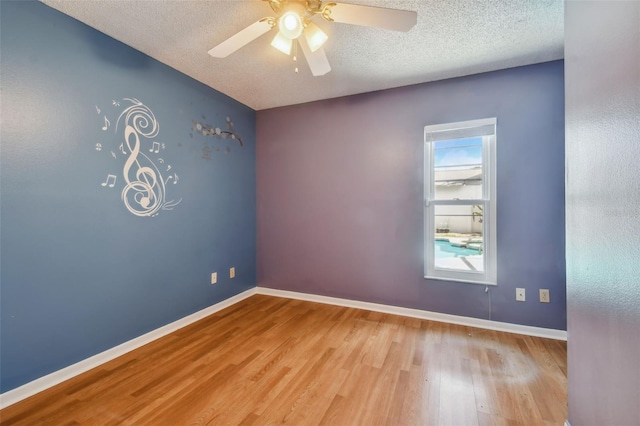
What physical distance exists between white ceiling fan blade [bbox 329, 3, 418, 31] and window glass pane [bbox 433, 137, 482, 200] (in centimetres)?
154

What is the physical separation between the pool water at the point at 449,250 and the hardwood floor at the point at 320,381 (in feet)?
2.41

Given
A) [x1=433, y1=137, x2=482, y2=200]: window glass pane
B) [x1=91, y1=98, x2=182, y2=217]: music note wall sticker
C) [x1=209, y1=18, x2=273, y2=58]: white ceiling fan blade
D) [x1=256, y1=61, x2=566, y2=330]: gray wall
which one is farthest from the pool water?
[x1=91, y1=98, x2=182, y2=217]: music note wall sticker

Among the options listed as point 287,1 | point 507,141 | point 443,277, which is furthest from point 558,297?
point 287,1

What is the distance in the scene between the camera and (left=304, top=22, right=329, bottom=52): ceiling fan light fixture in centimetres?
146

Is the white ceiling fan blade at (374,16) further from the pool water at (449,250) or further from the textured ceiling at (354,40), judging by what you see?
the pool water at (449,250)

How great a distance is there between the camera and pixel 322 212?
3.19m

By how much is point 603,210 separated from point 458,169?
1.76m

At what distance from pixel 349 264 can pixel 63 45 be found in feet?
10.2

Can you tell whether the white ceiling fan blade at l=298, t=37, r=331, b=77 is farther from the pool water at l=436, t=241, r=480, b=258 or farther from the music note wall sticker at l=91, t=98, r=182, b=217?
the pool water at l=436, t=241, r=480, b=258

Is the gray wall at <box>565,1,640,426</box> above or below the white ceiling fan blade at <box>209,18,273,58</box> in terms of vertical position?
below

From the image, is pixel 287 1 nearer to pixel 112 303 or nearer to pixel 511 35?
pixel 511 35

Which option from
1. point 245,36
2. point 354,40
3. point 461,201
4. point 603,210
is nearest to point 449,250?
point 461,201

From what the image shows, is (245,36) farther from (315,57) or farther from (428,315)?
(428,315)

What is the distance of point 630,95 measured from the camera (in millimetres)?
802
